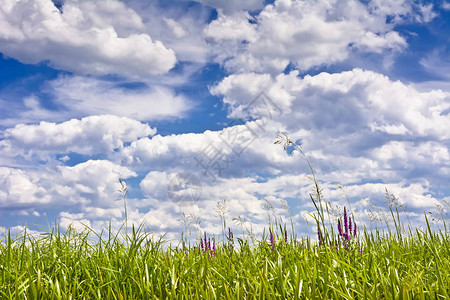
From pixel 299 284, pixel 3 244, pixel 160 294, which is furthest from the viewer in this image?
pixel 3 244

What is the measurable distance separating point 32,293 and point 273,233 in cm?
379

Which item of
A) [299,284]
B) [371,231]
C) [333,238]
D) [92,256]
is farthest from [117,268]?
[371,231]

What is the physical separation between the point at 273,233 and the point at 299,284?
2.83 meters

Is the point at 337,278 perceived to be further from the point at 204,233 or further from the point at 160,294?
the point at 204,233

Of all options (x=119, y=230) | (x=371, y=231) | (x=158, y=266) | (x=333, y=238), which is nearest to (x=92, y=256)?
(x=119, y=230)

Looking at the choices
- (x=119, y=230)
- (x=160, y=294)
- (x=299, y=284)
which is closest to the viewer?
(x=299, y=284)

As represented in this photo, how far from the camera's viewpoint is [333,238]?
5.82 metres

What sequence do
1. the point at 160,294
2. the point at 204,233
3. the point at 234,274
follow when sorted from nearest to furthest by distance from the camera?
the point at 160,294 → the point at 234,274 → the point at 204,233

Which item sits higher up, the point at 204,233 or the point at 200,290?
the point at 204,233

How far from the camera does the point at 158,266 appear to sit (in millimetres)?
4828

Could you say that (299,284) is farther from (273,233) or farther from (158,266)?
(273,233)

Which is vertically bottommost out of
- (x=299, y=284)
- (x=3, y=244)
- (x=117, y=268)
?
(x=299, y=284)

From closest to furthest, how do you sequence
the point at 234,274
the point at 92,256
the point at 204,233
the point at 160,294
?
1. the point at 160,294
2. the point at 234,274
3. the point at 92,256
4. the point at 204,233

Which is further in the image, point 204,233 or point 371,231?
point 204,233
